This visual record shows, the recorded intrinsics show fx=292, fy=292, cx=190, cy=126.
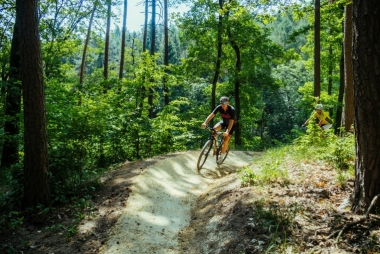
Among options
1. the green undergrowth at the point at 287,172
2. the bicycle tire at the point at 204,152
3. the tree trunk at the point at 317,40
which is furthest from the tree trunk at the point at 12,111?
the tree trunk at the point at 317,40

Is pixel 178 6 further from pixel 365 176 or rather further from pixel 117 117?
pixel 365 176

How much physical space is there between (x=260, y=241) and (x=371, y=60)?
2.95m

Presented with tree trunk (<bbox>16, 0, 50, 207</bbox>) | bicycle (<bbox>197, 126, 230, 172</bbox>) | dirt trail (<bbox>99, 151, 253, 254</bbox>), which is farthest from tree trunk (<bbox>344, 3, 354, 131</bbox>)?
tree trunk (<bbox>16, 0, 50, 207</bbox>)

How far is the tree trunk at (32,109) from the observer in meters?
5.74

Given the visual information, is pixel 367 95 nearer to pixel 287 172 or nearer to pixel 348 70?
pixel 287 172

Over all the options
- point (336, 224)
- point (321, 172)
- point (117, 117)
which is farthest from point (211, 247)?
point (117, 117)

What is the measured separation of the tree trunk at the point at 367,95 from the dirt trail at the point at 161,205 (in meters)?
3.12

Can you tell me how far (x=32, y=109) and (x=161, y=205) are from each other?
3414mm

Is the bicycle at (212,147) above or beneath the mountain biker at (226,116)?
beneath

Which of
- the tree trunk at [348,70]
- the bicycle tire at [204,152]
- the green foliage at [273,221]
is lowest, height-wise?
the green foliage at [273,221]

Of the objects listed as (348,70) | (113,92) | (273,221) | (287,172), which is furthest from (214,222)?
(113,92)

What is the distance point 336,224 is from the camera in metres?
4.16

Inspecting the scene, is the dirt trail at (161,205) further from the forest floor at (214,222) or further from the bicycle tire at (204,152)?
the bicycle tire at (204,152)

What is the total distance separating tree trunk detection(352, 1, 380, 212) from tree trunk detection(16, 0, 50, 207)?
571 cm
